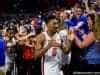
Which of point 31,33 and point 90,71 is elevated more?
point 31,33

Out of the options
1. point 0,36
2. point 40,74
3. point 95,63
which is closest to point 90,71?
point 95,63

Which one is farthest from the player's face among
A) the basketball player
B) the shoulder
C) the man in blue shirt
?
the man in blue shirt

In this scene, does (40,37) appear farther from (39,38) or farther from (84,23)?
(84,23)

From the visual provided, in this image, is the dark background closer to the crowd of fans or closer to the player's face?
the crowd of fans

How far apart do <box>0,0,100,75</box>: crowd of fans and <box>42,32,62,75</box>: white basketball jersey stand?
6 centimetres

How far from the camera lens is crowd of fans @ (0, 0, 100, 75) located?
8109mm

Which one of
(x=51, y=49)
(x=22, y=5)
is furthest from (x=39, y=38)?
(x=22, y=5)

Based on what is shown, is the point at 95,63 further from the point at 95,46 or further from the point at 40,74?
the point at 40,74

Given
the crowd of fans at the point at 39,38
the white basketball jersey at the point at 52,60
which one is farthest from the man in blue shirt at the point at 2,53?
the white basketball jersey at the point at 52,60

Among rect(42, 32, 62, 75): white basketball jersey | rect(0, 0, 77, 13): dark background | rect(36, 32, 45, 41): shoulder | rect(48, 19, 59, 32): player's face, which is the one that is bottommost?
rect(42, 32, 62, 75): white basketball jersey

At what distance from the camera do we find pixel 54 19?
26.7ft

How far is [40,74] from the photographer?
26.6ft

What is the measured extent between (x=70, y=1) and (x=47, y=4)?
30 cm

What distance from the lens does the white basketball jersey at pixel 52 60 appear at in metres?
8.12
